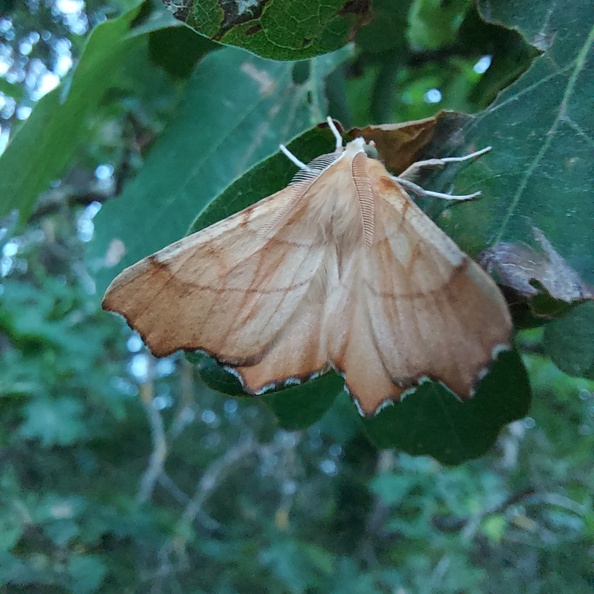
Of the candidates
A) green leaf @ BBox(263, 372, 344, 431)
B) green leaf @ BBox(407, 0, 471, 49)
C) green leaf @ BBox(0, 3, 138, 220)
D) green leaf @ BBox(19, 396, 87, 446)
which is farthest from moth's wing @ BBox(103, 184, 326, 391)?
green leaf @ BBox(19, 396, 87, 446)

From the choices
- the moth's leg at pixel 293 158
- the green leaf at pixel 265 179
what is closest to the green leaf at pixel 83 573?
the green leaf at pixel 265 179

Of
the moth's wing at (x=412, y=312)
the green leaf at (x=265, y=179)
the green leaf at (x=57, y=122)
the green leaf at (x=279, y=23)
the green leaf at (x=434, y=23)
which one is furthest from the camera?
the green leaf at (x=434, y=23)

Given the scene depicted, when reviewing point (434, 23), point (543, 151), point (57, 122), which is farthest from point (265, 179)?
point (434, 23)

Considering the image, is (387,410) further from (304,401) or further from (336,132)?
(336,132)

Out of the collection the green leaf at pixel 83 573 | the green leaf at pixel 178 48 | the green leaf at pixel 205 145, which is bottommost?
the green leaf at pixel 83 573

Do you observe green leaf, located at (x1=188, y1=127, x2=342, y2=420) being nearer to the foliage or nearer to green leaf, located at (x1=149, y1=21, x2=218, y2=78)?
the foliage

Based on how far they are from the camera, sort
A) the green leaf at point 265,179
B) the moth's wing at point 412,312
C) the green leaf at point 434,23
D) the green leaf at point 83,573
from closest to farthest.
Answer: the moth's wing at point 412,312 → the green leaf at point 265,179 → the green leaf at point 434,23 → the green leaf at point 83,573

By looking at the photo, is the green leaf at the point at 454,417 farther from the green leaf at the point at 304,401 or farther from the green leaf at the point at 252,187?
the green leaf at the point at 252,187
